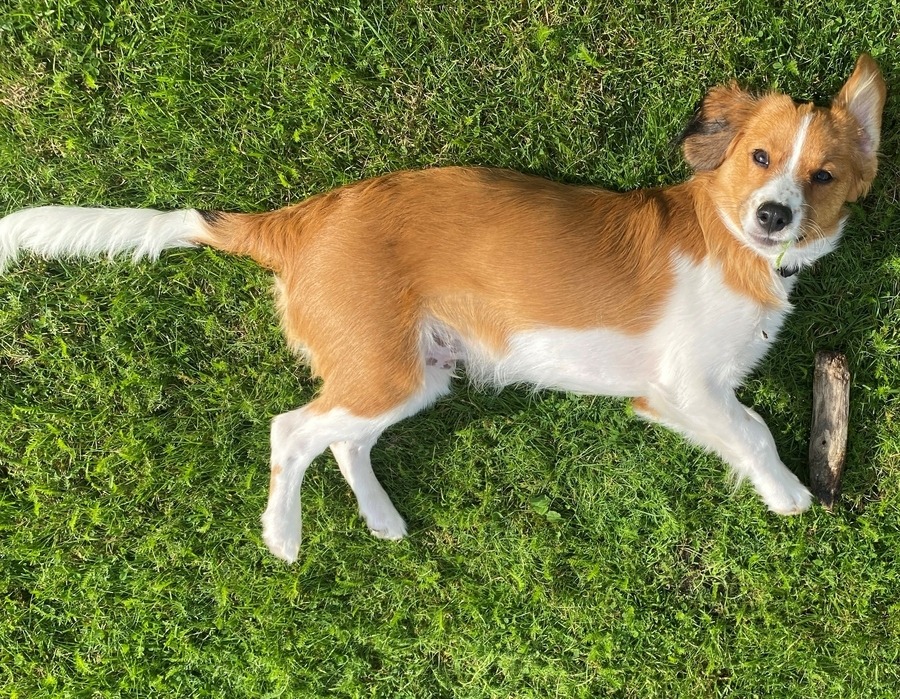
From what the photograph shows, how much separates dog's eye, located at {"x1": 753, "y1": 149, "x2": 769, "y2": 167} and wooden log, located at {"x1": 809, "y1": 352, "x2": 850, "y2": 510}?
1.19m

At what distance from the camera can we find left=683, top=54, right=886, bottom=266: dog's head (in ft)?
8.89

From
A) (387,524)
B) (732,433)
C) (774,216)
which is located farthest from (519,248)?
(387,524)

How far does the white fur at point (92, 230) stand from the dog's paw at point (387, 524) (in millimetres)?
1725

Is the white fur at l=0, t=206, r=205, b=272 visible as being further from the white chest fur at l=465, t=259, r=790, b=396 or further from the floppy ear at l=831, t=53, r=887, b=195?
the floppy ear at l=831, t=53, r=887, b=195

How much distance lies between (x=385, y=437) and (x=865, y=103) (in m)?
2.81

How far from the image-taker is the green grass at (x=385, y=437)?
3383mm

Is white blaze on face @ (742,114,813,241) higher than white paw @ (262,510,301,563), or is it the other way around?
white blaze on face @ (742,114,813,241)

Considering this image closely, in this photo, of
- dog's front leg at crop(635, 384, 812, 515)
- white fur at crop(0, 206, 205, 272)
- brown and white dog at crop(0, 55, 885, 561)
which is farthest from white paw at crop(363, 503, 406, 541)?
white fur at crop(0, 206, 205, 272)

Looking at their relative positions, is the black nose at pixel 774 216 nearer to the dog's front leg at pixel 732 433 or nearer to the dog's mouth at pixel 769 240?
the dog's mouth at pixel 769 240

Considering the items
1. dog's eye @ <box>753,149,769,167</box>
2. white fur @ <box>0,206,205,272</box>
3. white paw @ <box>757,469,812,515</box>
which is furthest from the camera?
white paw @ <box>757,469,812,515</box>

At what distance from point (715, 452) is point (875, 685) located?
62.3 inches

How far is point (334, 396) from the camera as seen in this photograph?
3.08 metres

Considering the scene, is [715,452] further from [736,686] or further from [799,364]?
[736,686]

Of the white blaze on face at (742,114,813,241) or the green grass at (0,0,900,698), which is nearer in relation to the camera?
the white blaze on face at (742,114,813,241)
